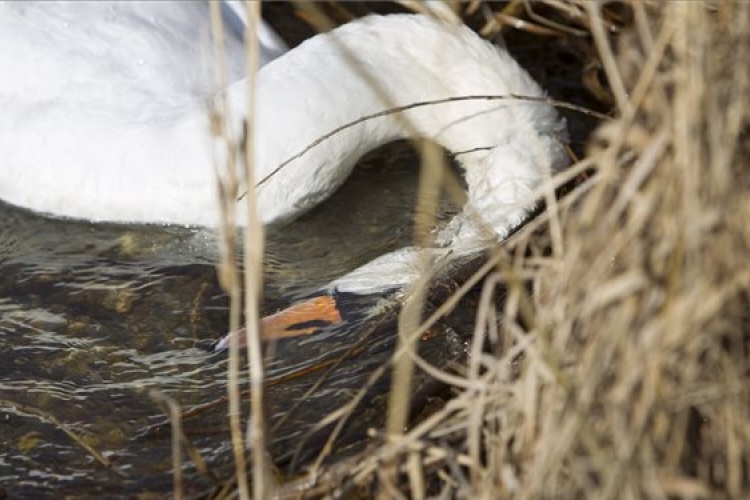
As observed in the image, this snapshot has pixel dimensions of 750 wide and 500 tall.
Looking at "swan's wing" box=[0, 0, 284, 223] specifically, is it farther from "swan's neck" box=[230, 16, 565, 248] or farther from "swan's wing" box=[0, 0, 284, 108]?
"swan's neck" box=[230, 16, 565, 248]

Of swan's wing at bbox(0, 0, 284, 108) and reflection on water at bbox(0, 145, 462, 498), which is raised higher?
swan's wing at bbox(0, 0, 284, 108)

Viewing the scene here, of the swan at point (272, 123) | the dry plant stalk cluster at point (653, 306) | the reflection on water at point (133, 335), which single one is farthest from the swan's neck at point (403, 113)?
the dry plant stalk cluster at point (653, 306)

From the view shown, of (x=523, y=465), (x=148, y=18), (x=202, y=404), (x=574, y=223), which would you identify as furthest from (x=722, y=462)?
(x=148, y=18)

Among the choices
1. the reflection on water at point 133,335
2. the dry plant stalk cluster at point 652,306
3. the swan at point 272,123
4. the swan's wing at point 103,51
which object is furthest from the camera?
the swan's wing at point 103,51

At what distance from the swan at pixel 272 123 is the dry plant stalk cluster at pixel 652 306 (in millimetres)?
1538

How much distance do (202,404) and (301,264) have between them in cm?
84

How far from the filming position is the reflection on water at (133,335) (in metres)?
3.80

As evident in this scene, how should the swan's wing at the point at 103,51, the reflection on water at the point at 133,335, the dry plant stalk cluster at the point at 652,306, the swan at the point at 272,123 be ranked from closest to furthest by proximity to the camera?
the dry plant stalk cluster at the point at 652,306, the reflection on water at the point at 133,335, the swan at the point at 272,123, the swan's wing at the point at 103,51

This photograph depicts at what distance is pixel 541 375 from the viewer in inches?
106

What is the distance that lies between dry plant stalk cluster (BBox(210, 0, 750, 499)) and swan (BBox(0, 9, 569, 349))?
1.54 m

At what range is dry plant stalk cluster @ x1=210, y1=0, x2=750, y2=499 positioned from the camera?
2.50 meters

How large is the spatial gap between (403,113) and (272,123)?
44 cm

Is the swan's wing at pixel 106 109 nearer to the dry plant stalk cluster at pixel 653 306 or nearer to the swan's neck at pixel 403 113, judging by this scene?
the swan's neck at pixel 403 113

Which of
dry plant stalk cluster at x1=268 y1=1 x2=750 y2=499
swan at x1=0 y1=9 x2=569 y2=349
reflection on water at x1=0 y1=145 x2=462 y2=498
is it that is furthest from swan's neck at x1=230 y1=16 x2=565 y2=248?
dry plant stalk cluster at x1=268 y1=1 x2=750 y2=499
